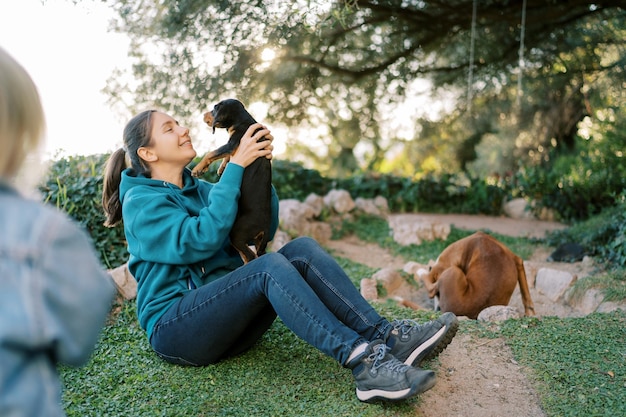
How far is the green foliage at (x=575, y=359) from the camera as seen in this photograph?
303 cm

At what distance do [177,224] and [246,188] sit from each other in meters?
0.41

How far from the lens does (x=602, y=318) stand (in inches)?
158

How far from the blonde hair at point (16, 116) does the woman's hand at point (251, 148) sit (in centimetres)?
157

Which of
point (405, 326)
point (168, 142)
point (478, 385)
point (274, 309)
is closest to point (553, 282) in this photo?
point (478, 385)

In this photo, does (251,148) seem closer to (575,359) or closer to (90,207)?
(575,359)

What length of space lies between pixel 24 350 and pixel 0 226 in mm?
295

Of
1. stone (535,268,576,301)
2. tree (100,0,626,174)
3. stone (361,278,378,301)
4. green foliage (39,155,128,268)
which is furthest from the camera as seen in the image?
tree (100,0,626,174)

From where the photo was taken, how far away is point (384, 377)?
271cm

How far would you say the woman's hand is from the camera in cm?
307

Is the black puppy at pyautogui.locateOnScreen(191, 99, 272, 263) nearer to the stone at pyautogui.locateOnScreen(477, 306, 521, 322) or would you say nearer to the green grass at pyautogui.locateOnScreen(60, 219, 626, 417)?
the green grass at pyautogui.locateOnScreen(60, 219, 626, 417)

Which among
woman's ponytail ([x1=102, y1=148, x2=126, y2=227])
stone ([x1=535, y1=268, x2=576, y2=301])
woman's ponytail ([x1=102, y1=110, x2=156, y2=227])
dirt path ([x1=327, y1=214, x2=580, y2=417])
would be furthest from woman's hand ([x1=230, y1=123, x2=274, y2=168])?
stone ([x1=535, y1=268, x2=576, y2=301])

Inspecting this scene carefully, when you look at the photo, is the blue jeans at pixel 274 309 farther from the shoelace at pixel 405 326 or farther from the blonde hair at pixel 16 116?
the blonde hair at pixel 16 116

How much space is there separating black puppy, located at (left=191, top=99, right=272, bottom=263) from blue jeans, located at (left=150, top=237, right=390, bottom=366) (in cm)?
19

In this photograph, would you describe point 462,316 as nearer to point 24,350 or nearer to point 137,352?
point 137,352
